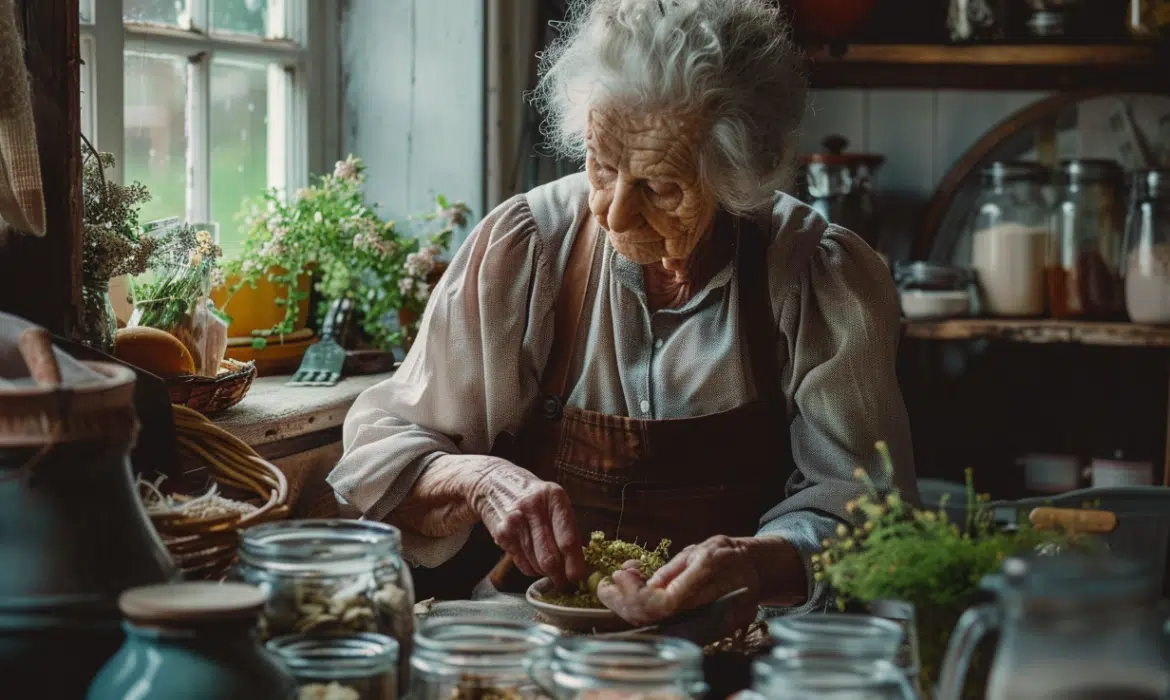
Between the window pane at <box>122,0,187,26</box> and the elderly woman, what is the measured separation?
3.40 ft

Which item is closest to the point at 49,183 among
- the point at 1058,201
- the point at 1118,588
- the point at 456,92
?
the point at 1118,588

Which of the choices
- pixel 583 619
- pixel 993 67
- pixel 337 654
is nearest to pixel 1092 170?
pixel 993 67

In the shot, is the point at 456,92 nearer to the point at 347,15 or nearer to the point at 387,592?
the point at 347,15

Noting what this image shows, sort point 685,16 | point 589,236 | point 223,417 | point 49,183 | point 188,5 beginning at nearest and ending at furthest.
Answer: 1. point 49,183
2. point 685,16
3. point 589,236
4. point 223,417
5. point 188,5

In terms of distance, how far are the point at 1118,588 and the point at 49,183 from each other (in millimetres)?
1353

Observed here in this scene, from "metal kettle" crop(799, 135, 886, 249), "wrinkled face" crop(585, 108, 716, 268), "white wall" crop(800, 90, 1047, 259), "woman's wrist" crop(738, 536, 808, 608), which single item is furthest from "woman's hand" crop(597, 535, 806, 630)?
"white wall" crop(800, 90, 1047, 259)

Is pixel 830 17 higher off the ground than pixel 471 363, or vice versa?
pixel 830 17

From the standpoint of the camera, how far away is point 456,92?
130 inches

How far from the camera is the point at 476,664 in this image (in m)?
1.14

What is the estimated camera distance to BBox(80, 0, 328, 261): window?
2.66m

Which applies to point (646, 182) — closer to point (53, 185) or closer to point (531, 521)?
point (531, 521)

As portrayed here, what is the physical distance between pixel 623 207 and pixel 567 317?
9.1 inches

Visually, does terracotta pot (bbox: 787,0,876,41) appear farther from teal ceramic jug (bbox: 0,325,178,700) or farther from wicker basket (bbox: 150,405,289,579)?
teal ceramic jug (bbox: 0,325,178,700)

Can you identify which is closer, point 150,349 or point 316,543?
point 316,543
